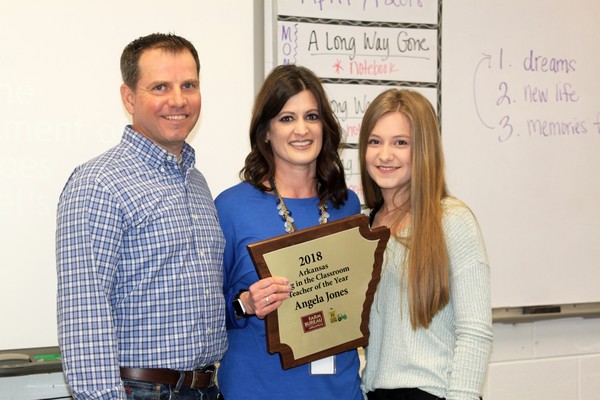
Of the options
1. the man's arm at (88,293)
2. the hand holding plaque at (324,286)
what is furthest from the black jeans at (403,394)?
the man's arm at (88,293)

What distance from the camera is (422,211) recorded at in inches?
78.3

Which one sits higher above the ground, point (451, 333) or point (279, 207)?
point (279, 207)

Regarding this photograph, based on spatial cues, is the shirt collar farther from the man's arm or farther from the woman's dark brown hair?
the woman's dark brown hair

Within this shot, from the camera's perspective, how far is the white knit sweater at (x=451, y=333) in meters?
1.92

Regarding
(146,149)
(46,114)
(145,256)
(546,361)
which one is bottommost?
(546,361)

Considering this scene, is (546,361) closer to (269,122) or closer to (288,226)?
(288,226)

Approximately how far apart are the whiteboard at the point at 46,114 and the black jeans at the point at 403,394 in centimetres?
114

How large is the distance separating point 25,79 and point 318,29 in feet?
3.61

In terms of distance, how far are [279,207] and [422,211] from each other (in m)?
0.41

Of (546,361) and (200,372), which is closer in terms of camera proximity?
(200,372)

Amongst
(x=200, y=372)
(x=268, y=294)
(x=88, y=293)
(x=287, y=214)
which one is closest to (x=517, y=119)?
(x=287, y=214)

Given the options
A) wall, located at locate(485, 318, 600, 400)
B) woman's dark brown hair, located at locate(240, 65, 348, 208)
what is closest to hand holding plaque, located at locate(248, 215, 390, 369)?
woman's dark brown hair, located at locate(240, 65, 348, 208)

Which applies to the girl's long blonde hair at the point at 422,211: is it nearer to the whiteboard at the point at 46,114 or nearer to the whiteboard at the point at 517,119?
the whiteboard at the point at 517,119

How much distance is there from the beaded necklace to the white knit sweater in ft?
0.81
